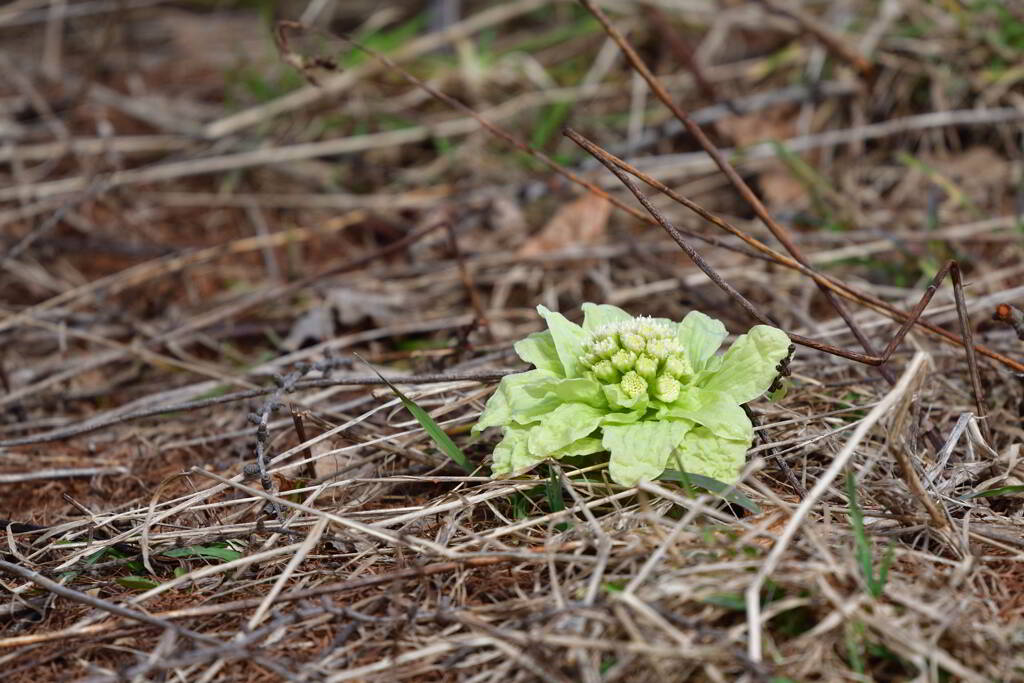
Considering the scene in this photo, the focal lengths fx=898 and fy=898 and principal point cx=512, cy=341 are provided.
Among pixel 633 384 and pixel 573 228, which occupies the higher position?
pixel 633 384

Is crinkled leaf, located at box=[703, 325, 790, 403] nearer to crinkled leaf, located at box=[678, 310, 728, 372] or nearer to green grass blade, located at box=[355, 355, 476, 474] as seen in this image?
crinkled leaf, located at box=[678, 310, 728, 372]

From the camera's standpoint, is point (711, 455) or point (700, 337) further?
point (700, 337)

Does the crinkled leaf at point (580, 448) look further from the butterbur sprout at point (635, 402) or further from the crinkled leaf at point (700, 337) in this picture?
the crinkled leaf at point (700, 337)

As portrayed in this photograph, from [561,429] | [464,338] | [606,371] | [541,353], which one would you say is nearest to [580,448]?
[561,429]

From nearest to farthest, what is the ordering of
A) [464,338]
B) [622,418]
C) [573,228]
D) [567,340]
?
[622,418] < [567,340] < [464,338] < [573,228]

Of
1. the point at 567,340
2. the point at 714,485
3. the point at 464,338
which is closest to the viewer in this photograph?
the point at 714,485

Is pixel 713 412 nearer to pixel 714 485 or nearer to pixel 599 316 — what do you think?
pixel 714 485

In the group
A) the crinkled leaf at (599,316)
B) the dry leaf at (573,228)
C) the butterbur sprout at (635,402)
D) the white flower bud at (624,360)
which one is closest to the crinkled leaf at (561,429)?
the butterbur sprout at (635,402)
